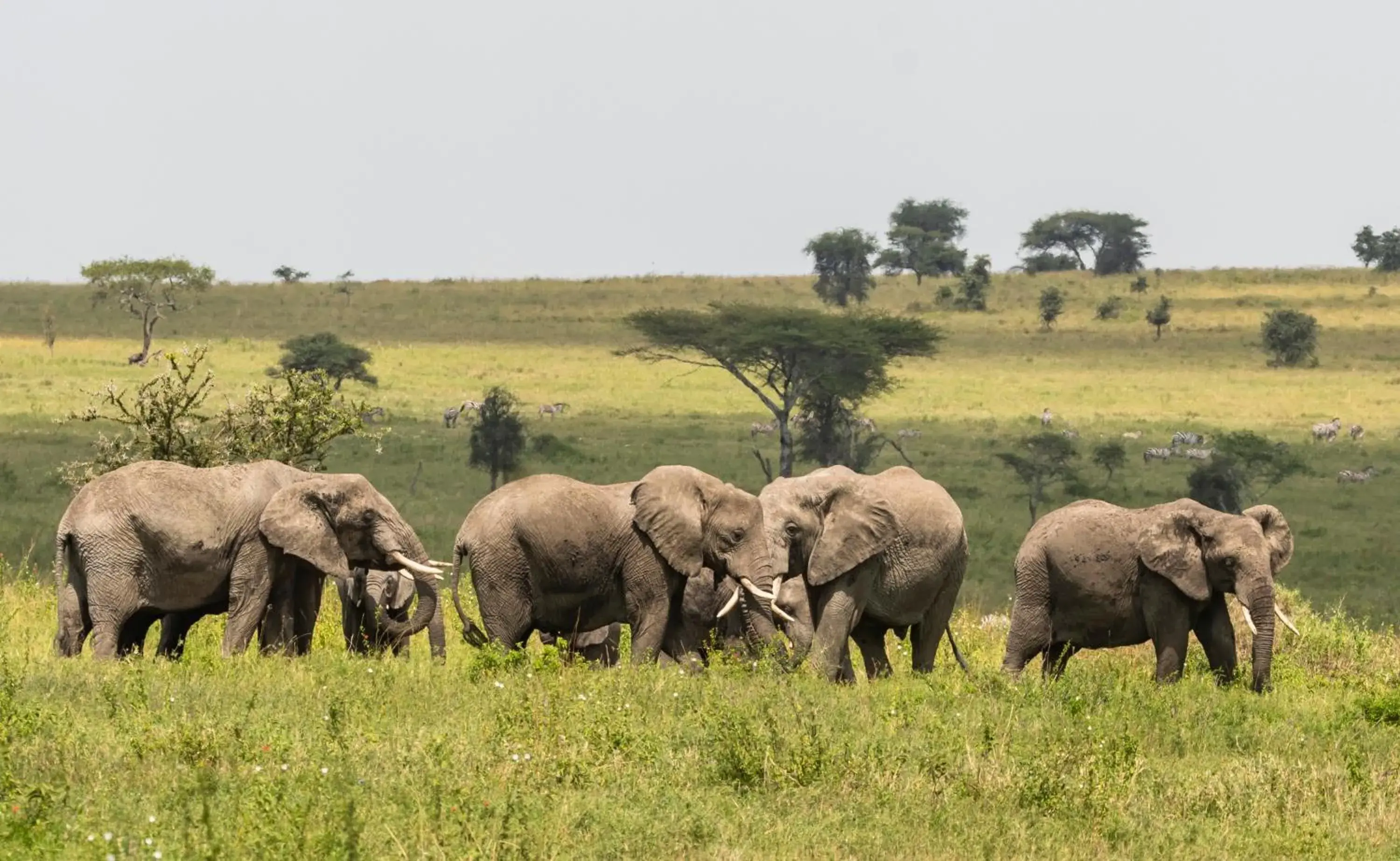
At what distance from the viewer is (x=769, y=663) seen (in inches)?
560

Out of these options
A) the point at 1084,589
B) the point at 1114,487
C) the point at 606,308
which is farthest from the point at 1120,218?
the point at 1084,589

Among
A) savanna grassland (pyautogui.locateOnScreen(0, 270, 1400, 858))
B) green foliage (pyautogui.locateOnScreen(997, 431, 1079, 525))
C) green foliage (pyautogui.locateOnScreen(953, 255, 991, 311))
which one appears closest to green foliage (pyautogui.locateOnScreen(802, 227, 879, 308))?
green foliage (pyautogui.locateOnScreen(953, 255, 991, 311))

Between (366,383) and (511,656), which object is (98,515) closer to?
(511,656)

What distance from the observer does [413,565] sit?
15055 millimetres

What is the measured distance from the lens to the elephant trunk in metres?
15.4

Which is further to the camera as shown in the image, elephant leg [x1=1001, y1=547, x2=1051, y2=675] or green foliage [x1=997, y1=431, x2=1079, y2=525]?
green foliage [x1=997, y1=431, x2=1079, y2=525]

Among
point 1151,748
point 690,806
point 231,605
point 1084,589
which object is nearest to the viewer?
point 690,806

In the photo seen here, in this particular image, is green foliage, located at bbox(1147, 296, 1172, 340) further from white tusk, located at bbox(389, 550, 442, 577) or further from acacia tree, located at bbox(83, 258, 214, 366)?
white tusk, located at bbox(389, 550, 442, 577)

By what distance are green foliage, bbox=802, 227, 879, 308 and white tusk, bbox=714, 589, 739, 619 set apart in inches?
3270

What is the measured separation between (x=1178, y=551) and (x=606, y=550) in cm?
468

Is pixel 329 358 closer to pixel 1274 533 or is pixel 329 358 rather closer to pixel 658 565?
pixel 658 565

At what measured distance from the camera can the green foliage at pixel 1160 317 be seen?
3314 inches

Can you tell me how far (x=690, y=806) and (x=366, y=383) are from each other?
5748 centimetres

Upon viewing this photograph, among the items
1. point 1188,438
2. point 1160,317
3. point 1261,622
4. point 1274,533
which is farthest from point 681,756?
point 1160,317
